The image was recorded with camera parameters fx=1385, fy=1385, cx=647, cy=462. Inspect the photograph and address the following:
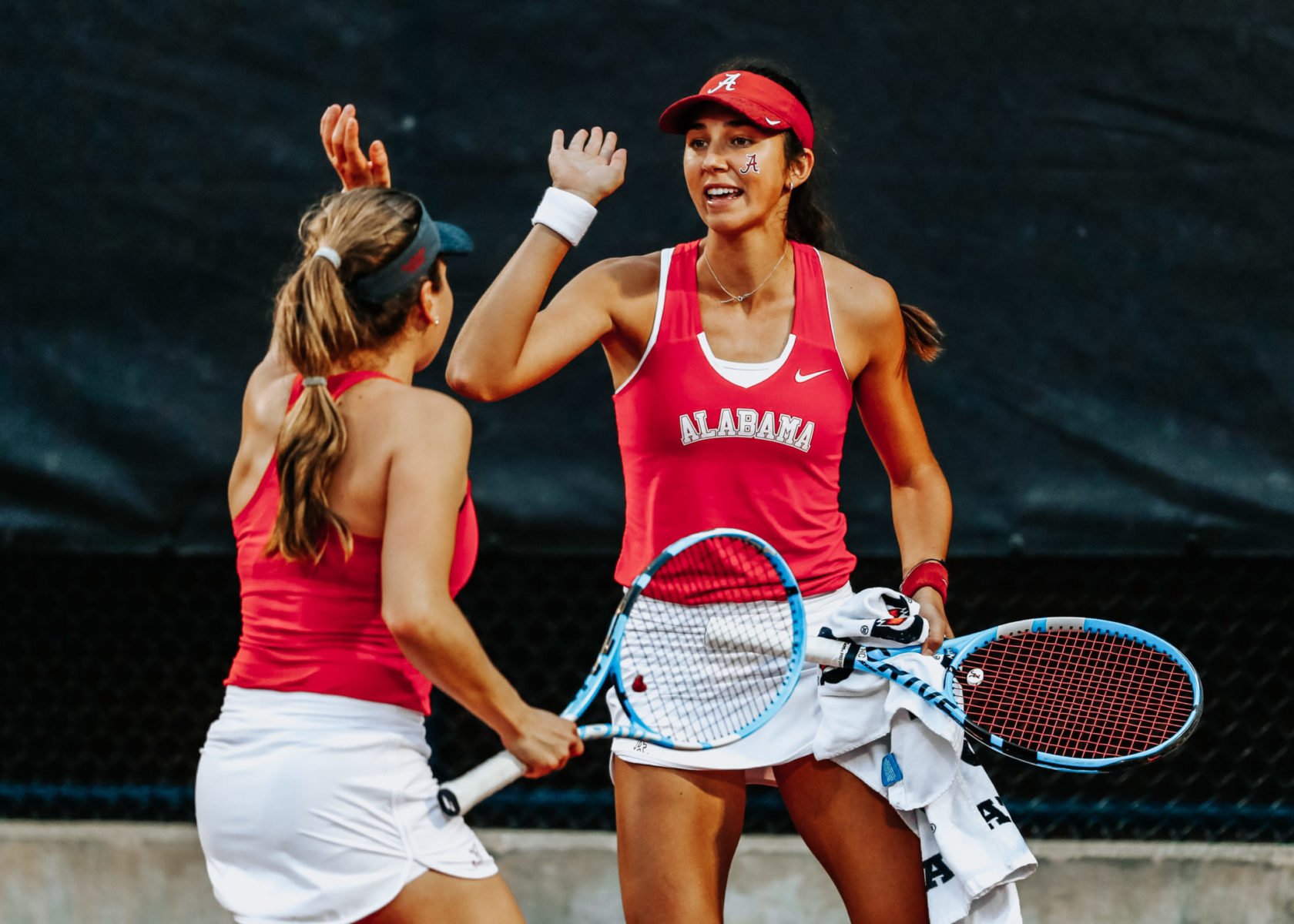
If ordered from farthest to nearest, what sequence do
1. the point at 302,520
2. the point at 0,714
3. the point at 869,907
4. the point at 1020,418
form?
the point at 0,714 → the point at 1020,418 → the point at 869,907 → the point at 302,520

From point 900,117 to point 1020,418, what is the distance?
0.73 metres

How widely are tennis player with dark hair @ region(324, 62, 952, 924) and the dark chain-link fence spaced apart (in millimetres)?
1437

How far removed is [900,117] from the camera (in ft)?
10.3

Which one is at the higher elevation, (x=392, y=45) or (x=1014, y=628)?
(x=392, y=45)

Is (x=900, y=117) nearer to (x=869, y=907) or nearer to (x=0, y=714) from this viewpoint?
(x=869, y=907)

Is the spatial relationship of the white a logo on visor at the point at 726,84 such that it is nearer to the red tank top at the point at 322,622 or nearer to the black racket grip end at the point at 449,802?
the red tank top at the point at 322,622

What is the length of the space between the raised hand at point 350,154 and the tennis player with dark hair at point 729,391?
0.02 meters

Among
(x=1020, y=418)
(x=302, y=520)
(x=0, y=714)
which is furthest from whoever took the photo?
(x=0, y=714)

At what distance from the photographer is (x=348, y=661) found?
5.51 feet

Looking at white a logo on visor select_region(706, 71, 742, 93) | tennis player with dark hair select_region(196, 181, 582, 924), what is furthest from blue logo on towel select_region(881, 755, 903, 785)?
white a logo on visor select_region(706, 71, 742, 93)

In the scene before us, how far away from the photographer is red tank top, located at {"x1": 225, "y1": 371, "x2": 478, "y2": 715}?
65.7 inches

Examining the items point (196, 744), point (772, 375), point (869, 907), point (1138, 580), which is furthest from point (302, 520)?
point (1138, 580)

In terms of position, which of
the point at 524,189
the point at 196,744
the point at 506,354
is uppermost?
the point at 524,189

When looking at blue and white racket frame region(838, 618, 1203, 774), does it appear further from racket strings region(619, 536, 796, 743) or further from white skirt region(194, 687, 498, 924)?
white skirt region(194, 687, 498, 924)
